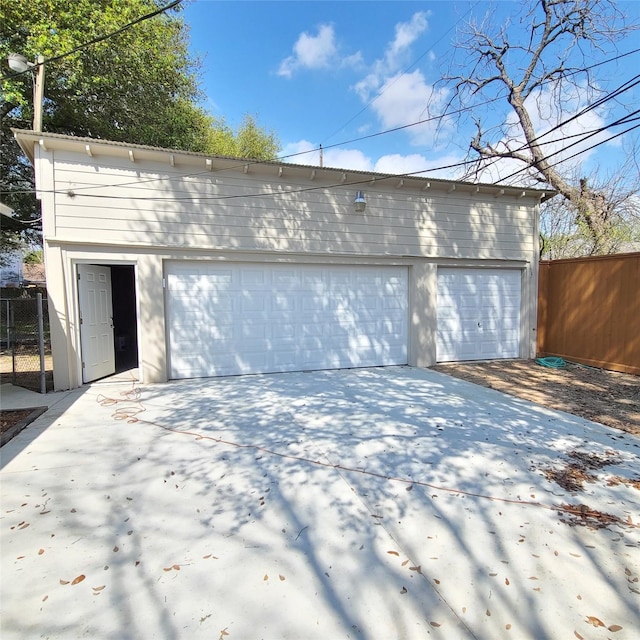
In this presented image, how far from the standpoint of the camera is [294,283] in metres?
6.80

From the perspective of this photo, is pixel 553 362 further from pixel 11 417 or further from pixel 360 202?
pixel 11 417

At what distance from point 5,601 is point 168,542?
28.2 inches

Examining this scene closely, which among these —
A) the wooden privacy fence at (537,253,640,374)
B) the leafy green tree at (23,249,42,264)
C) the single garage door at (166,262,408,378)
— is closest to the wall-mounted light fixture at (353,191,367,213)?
the single garage door at (166,262,408,378)

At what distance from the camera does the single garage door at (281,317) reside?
20.7 feet

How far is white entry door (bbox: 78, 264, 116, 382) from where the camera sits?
19.2 ft

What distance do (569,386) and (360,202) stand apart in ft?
15.6

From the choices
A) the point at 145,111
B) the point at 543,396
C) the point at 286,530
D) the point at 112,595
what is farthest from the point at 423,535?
the point at 145,111

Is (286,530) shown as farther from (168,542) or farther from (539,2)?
(539,2)

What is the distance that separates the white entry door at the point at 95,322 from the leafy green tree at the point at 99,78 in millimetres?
3299

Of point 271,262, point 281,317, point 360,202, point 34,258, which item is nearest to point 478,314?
point 360,202

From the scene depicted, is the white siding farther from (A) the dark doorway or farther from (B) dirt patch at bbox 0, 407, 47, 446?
(A) the dark doorway

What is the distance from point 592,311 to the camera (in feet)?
24.0

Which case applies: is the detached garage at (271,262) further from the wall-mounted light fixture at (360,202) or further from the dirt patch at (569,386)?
the dirt patch at (569,386)

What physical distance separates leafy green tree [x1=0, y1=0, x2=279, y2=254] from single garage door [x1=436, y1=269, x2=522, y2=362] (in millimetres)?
8570
